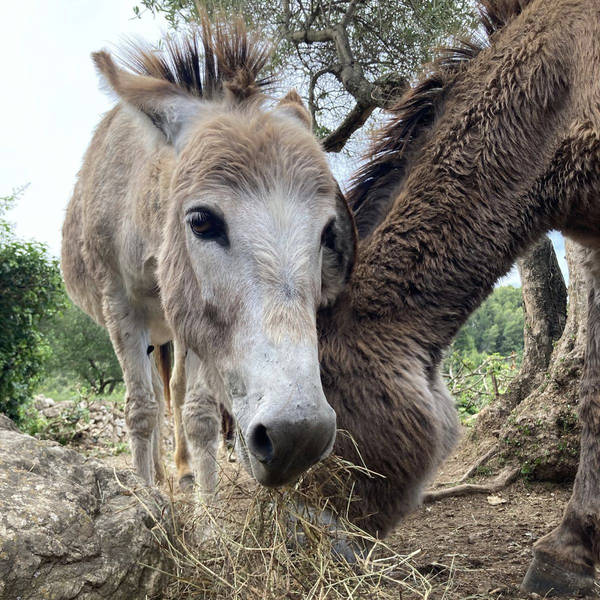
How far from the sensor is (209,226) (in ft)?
6.77

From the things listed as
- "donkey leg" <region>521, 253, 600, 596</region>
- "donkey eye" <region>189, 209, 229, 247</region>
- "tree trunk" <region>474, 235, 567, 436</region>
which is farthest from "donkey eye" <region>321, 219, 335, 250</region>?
"tree trunk" <region>474, 235, 567, 436</region>

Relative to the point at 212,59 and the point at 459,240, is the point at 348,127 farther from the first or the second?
the point at 459,240

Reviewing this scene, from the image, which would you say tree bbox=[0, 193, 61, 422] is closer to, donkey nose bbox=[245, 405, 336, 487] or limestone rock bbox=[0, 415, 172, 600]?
limestone rock bbox=[0, 415, 172, 600]

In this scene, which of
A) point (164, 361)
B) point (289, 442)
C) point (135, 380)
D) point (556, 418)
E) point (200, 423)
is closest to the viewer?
point (289, 442)

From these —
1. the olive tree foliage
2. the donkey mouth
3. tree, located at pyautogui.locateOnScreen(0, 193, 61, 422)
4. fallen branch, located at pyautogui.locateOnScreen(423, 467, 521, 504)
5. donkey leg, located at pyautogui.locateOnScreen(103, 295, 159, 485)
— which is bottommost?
tree, located at pyautogui.locateOnScreen(0, 193, 61, 422)

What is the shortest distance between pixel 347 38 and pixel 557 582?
Answer: 5266 millimetres

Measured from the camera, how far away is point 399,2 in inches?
237

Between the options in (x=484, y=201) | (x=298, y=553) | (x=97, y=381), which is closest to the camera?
(x=298, y=553)

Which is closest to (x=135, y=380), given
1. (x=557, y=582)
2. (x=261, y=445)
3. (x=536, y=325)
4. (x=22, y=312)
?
(x=261, y=445)

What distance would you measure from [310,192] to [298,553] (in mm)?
1308

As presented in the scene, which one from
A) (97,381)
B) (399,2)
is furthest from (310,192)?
(97,381)

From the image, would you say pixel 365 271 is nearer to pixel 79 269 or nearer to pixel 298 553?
pixel 298 553

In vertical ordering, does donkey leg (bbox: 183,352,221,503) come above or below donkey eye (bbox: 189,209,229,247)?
below

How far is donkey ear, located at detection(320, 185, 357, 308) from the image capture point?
234 centimetres
